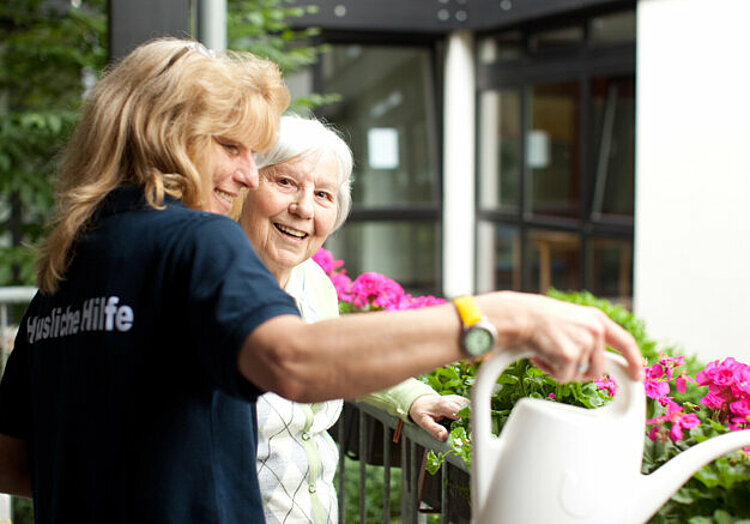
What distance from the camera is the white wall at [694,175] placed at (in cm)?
486

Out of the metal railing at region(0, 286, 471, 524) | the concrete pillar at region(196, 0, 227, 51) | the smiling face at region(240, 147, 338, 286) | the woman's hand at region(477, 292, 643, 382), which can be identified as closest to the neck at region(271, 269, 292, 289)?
the smiling face at region(240, 147, 338, 286)

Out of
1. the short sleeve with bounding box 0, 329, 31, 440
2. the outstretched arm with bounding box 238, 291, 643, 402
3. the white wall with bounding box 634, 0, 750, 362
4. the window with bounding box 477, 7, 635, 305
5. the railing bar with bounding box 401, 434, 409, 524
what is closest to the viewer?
the outstretched arm with bounding box 238, 291, 643, 402

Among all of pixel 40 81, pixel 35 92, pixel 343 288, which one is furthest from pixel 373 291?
pixel 35 92

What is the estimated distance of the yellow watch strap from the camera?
2.82 ft

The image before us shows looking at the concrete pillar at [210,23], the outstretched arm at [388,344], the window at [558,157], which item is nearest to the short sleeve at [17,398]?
the outstretched arm at [388,344]

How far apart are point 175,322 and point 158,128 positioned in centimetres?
22

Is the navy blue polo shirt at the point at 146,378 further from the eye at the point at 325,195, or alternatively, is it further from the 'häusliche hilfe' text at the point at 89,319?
A: the eye at the point at 325,195

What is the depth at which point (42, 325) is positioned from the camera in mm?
1122

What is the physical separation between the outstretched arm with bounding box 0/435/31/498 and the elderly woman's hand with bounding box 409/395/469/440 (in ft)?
1.97

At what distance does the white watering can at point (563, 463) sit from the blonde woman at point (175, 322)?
0.18 ft

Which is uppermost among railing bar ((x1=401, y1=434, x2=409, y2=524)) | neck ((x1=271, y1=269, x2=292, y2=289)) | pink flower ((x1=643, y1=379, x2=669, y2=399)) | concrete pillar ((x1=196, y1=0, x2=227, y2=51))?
concrete pillar ((x1=196, y1=0, x2=227, y2=51))

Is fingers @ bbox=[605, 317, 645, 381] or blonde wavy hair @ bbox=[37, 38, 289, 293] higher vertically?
blonde wavy hair @ bbox=[37, 38, 289, 293]

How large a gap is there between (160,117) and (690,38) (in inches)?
187

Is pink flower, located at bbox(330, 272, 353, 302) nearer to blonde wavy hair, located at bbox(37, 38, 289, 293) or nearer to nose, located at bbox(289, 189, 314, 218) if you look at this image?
nose, located at bbox(289, 189, 314, 218)
